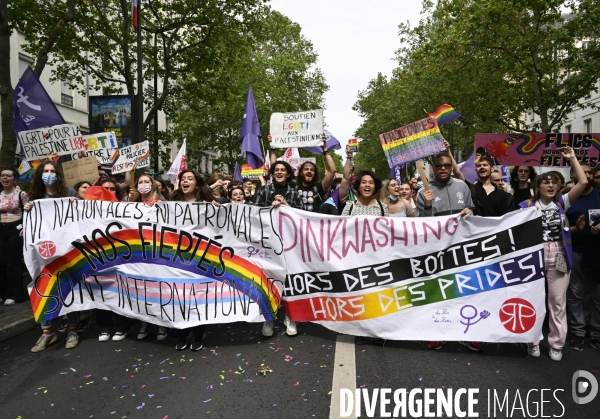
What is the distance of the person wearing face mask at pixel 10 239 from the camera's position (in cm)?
590

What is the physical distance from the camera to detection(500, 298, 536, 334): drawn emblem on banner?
13.9 feet

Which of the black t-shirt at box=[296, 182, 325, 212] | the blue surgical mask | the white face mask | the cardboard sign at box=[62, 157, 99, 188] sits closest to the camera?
the blue surgical mask

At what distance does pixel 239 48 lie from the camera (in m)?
16.0

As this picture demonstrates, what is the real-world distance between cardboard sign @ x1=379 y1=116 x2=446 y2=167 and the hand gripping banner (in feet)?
6.56

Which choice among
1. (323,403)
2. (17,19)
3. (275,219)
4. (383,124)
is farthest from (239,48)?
(383,124)

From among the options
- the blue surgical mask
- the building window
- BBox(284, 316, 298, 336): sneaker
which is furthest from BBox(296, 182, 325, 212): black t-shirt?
the building window

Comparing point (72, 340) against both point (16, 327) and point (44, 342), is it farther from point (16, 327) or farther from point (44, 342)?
point (16, 327)

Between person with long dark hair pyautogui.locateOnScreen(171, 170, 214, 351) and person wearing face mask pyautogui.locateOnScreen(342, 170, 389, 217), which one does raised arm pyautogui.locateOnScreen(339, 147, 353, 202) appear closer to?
person wearing face mask pyautogui.locateOnScreen(342, 170, 389, 217)

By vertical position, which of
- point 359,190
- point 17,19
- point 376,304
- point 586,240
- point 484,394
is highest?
point 17,19

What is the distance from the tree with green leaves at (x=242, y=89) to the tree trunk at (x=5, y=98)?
24.6 feet

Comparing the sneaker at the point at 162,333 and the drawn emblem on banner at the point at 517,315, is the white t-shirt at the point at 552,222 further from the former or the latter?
the sneaker at the point at 162,333

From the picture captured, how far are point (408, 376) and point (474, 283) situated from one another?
117cm

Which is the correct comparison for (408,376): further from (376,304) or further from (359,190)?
(359,190)

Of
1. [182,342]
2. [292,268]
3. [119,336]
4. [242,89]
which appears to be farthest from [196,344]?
[242,89]
